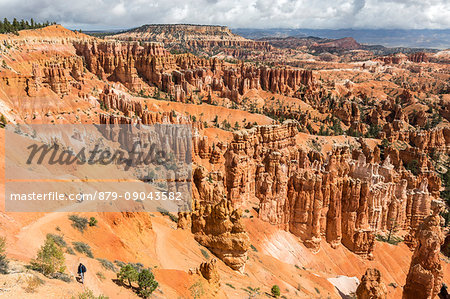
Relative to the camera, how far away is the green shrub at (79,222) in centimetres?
1598

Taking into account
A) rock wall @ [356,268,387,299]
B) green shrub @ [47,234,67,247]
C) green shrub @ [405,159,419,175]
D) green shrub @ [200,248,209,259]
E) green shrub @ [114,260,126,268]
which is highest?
green shrub @ [47,234,67,247]

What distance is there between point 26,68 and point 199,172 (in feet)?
183

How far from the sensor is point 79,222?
16.2m

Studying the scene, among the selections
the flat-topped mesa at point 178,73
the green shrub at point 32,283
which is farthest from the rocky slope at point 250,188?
the flat-topped mesa at point 178,73

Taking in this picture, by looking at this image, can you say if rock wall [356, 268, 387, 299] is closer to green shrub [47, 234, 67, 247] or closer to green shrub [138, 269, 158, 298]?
green shrub [138, 269, 158, 298]

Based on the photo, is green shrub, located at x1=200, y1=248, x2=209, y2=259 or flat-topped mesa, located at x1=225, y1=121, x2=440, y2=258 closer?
green shrub, located at x1=200, y1=248, x2=209, y2=259

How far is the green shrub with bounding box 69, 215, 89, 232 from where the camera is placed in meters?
16.0

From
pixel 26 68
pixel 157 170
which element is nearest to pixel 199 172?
pixel 157 170

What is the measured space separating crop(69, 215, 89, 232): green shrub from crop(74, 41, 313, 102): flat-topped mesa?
7699 centimetres

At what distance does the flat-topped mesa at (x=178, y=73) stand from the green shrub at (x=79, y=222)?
77.0 metres

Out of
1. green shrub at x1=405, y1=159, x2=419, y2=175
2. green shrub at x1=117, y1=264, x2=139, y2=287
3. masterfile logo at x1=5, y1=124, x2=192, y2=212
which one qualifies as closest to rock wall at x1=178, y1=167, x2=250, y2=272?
masterfile logo at x1=5, y1=124, x2=192, y2=212

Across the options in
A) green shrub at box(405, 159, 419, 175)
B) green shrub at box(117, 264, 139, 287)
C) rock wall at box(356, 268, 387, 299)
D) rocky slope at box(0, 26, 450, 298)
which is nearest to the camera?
green shrub at box(117, 264, 139, 287)

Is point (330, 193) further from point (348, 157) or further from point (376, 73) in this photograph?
point (376, 73)

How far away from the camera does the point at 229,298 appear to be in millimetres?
16969
